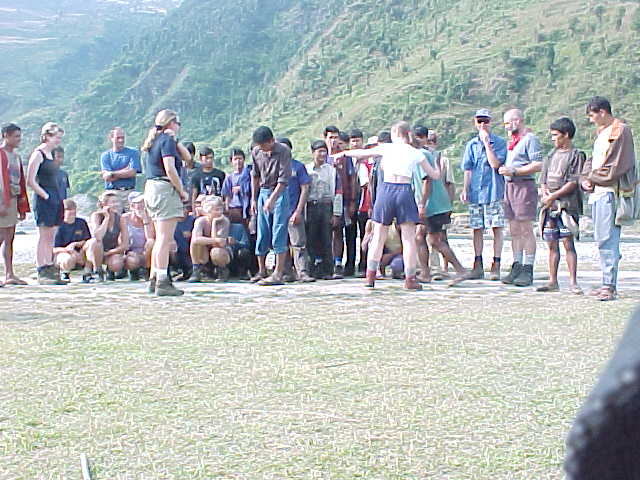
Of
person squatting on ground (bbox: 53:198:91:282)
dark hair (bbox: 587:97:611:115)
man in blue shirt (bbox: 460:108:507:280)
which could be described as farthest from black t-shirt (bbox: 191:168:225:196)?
dark hair (bbox: 587:97:611:115)

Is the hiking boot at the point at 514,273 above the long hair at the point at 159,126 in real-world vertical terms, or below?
below

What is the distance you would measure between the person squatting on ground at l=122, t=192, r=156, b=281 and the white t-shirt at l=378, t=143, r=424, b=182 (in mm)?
3239

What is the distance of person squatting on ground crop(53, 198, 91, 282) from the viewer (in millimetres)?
11773

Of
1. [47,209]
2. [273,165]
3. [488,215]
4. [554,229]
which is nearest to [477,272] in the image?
[488,215]

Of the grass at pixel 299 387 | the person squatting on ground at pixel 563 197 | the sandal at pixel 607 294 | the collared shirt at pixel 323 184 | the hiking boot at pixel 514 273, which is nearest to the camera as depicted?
the grass at pixel 299 387

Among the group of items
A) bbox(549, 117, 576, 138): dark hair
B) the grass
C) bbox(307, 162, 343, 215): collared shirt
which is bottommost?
the grass

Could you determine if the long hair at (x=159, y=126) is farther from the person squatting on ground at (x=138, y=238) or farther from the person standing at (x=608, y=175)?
the person standing at (x=608, y=175)

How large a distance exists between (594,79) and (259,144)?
37.4m

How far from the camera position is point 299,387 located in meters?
5.08

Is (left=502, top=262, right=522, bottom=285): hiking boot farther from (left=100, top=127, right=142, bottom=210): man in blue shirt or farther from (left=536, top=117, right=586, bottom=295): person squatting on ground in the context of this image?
(left=100, top=127, right=142, bottom=210): man in blue shirt

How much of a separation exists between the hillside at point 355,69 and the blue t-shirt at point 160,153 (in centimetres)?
3261

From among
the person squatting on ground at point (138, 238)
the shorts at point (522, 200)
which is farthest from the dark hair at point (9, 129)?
the shorts at point (522, 200)

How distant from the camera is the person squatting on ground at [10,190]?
1059 centimetres

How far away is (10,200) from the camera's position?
10719 millimetres
